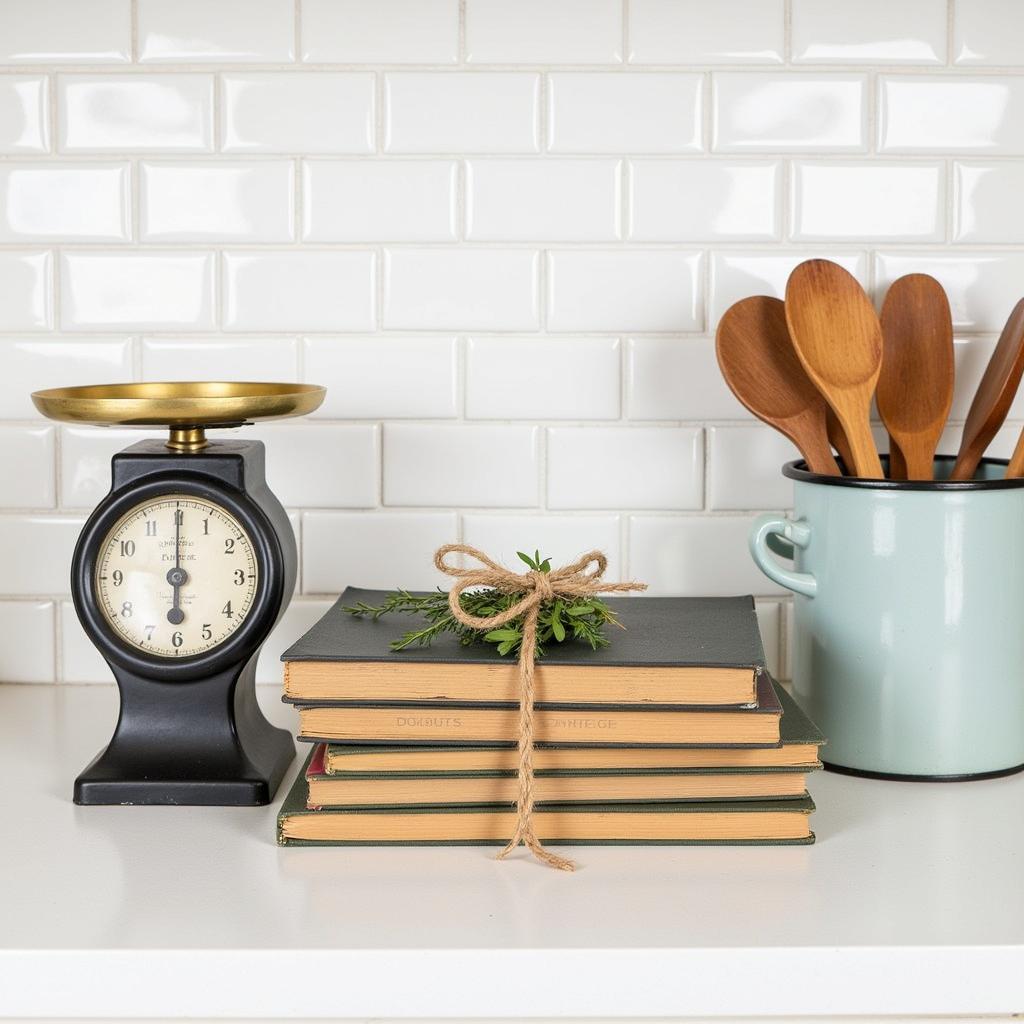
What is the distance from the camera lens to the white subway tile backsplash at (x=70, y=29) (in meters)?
1.15

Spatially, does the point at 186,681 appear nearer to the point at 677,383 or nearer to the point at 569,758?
the point at 569,758

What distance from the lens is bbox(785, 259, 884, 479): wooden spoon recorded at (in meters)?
0.97

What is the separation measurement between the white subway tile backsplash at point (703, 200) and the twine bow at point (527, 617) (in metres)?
0.43

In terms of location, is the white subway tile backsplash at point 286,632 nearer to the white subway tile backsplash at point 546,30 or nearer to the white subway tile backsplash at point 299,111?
the white subway tile backsplash at point 299,111

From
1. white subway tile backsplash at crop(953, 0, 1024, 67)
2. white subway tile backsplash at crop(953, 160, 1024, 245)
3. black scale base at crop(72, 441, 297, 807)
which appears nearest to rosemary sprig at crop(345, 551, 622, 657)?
black scale base at crop(72, 441, 297, 807)

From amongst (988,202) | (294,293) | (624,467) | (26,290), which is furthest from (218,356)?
(988,202)

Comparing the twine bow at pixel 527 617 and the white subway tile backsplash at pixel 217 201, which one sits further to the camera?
the white subway tile backsplash at pixel 217 201

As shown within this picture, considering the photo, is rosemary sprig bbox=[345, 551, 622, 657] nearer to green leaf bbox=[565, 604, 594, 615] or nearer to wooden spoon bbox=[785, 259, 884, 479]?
green leaf bbox=[565, 604, 594, 615]

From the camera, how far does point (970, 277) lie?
3.82ft

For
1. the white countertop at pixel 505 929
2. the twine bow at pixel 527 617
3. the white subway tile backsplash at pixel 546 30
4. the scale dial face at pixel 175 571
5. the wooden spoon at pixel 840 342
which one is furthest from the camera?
the white subway tile backsplash at pixel 546 30

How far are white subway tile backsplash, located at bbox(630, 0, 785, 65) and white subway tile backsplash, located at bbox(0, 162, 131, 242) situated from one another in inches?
20.3

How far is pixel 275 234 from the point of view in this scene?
1.17 metres

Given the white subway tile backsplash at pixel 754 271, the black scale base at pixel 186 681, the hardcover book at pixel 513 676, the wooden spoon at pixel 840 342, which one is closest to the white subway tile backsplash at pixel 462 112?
the white subway tile backsplash at pixel 754 271

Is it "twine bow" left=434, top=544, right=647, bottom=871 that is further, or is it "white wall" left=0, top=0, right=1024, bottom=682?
"white wall" left=0, top=0, right=1024, bottom=682
